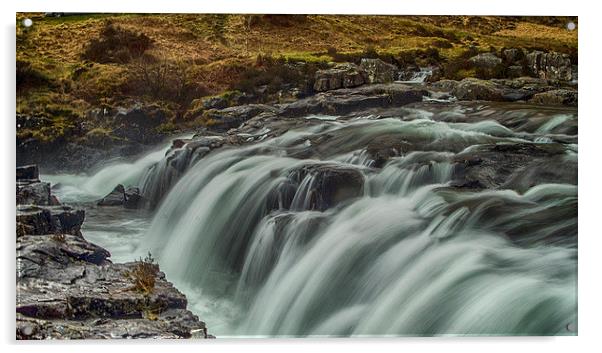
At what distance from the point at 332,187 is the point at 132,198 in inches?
41.2

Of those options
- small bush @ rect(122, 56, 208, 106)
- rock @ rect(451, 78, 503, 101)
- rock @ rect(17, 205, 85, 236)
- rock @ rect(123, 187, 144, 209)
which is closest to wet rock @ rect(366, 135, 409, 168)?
rock @ rect(451, 78, 503, 101)

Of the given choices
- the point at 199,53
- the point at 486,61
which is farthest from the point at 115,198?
the point at 486,61

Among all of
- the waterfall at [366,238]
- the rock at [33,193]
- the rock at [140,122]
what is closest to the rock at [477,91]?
the waterfall at [366,238]

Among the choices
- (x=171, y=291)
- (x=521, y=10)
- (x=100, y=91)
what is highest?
(x=521, y=10)

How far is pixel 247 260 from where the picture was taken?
3.96m

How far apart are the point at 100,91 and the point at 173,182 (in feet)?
1.98

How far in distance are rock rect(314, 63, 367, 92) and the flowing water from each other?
0.66ft

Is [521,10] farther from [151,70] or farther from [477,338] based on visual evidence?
[151,70]

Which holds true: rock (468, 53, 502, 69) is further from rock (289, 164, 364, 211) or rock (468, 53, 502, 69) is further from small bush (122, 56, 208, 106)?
small bush (122, 56, 208, 106)

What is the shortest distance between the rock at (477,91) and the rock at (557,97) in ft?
0.64

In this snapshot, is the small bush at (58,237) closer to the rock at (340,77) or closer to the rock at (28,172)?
the rock at (28,172)

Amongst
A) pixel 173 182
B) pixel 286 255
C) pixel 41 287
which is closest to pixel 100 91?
pixel 173 182

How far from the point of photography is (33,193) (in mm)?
3885

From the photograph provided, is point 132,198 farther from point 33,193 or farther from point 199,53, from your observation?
point 199,53
